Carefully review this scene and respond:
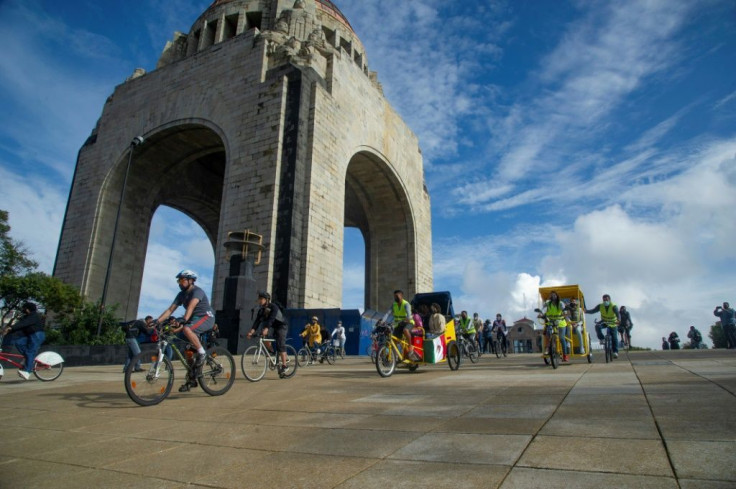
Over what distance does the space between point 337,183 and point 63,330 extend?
1199 centimetres

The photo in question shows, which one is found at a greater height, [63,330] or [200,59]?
[200,59]

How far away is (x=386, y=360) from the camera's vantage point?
772 cm

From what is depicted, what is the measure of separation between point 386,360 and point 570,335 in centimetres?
443

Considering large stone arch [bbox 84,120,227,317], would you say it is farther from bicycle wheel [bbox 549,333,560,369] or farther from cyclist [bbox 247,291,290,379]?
bicycle wheel [bbox 549,333,560,369]

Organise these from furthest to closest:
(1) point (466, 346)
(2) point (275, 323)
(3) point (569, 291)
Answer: (1) point (466, 346) < (3) point (569, 291) < (2) point (275, 323)

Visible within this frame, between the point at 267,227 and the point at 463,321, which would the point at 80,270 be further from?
the point at 463,321

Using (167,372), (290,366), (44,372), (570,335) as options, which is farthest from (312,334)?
(167,372)

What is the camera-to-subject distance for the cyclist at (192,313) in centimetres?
545

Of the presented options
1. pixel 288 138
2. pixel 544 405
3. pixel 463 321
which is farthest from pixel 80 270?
pixel 544 405

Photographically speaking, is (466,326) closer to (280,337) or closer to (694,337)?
(280,337)

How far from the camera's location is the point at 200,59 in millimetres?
22141

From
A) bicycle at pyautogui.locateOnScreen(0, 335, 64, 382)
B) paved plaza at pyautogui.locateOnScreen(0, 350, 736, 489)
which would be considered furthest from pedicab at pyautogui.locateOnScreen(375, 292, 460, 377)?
bicycle at pyautogui.locateOnScreen(0, 335, 64, 382)

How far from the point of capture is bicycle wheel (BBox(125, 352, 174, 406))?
4836mm

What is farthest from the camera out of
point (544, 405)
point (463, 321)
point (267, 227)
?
point (267, 227)
